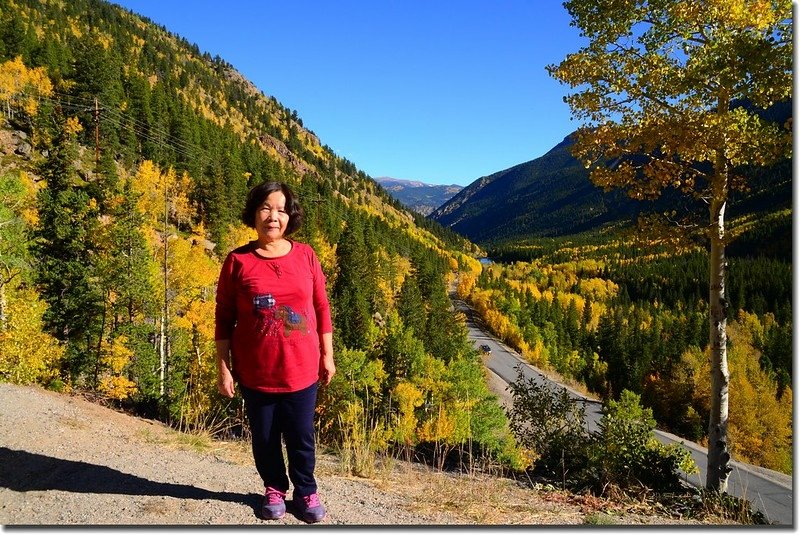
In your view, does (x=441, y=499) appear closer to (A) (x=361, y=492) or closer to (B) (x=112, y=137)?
(A) (x=361, y=492)

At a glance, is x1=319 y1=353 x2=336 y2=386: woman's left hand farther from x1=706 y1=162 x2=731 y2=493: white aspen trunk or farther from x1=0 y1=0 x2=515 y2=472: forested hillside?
x1=706 y1=162 x2=731 y2=493: white aspen trunk

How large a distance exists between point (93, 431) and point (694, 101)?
8.41m

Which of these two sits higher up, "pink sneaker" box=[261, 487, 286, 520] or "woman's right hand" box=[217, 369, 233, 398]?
"woman's right hand" box=[217, 369, 233, 398]

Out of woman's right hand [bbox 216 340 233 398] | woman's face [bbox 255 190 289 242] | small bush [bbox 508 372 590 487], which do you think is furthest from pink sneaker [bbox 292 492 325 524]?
small bush [bbox 508 372 590 487]

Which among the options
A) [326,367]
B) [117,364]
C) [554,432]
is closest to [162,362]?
[117,364]

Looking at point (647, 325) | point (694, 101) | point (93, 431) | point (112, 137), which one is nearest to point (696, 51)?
point (694, 101)

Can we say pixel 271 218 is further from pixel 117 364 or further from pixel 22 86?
pixel 22 86

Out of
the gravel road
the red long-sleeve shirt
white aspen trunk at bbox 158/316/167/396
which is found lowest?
white aspen trunk at bbox 158/316/167/396

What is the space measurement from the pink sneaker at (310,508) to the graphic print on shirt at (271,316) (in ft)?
4.24

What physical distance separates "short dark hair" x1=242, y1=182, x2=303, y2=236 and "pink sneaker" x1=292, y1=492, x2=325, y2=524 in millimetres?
2012

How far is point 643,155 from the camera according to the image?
6980 millimetres

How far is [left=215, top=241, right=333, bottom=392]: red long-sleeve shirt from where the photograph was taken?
339cm

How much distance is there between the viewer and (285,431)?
3.67 m

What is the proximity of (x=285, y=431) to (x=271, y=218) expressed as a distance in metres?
1.61
